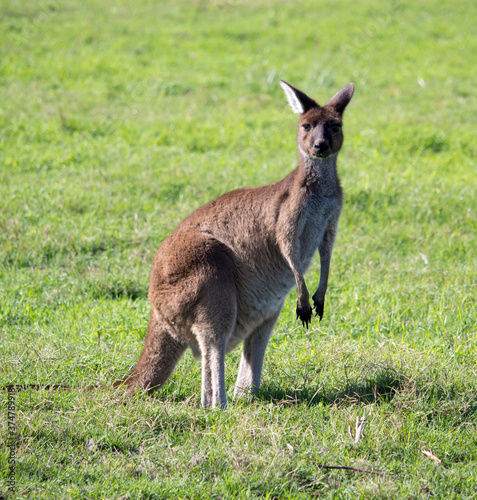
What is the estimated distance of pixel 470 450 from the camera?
10.7 feet

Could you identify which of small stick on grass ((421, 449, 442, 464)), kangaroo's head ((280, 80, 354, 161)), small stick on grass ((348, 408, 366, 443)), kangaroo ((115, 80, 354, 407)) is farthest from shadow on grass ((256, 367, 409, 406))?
kangaroo's head ((280, 80, 354, 161))

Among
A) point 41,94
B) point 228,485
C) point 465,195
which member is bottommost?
point 228,485

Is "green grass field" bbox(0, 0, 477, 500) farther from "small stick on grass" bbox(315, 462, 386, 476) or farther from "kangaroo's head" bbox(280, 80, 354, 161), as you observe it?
"kangaroo's head" bbox(280, 80, 354, 161)

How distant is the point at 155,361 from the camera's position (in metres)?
3.66

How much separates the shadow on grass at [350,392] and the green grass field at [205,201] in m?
0.02

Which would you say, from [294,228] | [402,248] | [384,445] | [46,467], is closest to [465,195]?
[402,248]

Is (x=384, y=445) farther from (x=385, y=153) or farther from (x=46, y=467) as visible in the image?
(x=385, y=153)

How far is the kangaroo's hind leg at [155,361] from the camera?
3.65m

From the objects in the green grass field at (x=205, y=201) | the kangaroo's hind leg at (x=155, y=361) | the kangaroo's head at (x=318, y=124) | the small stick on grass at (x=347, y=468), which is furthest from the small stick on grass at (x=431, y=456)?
the kangaroo's head at (x=318, y=124)

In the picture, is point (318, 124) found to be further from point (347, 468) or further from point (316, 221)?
point (347, 468)

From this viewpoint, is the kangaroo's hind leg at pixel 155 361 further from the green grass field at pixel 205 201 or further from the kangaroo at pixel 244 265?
the green grass field at pixel 205 201

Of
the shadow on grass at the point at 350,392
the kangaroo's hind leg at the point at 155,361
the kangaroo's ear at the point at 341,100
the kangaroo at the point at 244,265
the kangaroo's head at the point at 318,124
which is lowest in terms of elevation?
the shadow on grass at the point at 350,392

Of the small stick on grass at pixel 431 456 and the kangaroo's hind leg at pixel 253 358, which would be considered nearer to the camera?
the small stick on grass at pixel 431 456

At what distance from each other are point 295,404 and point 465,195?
14.1ft
